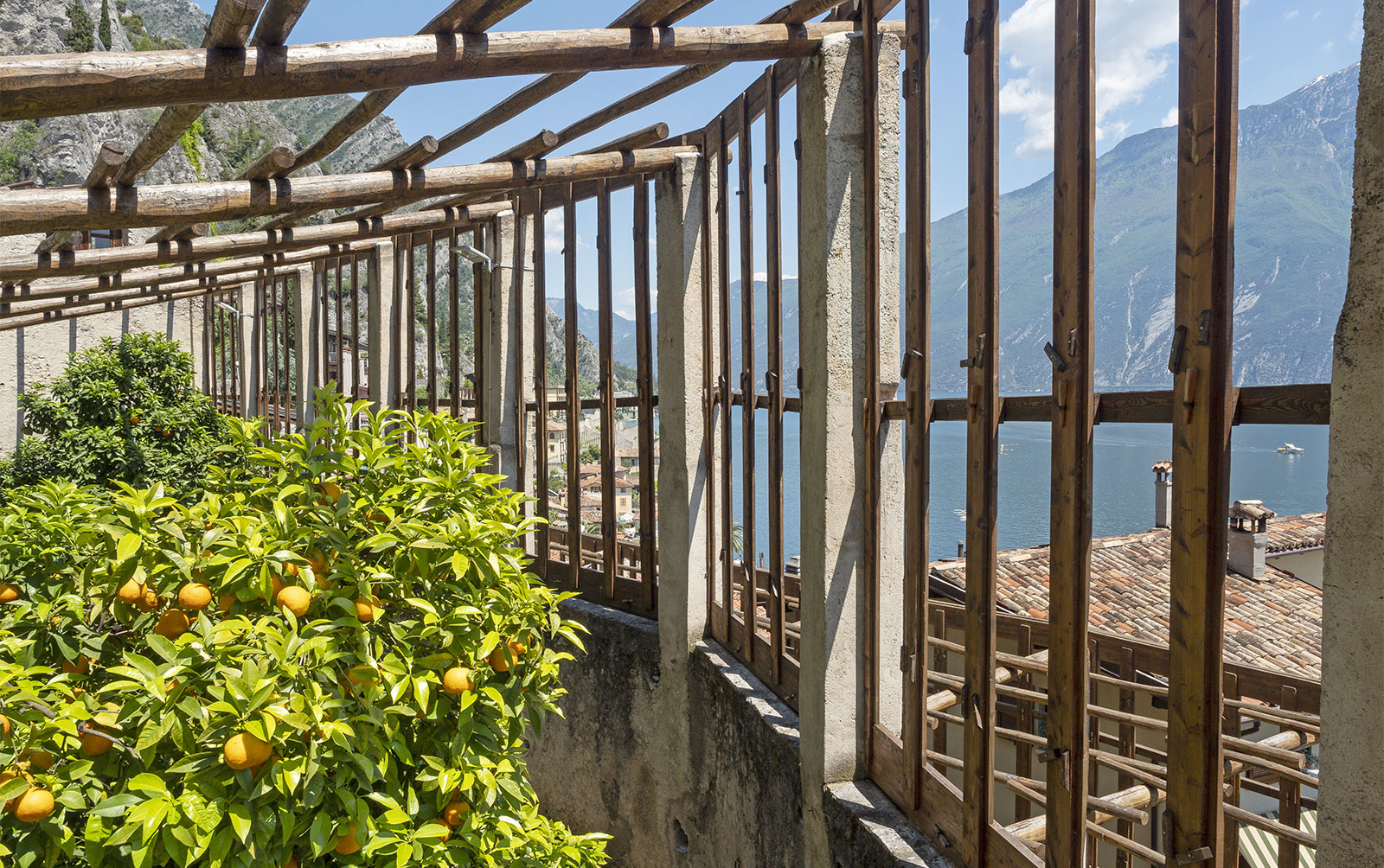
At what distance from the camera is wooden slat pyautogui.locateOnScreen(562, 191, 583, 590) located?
6297 millimetres

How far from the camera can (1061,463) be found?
6.84 ft

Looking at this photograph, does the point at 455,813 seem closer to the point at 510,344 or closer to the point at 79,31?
the point at 510,344

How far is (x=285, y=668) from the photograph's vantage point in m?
1.97

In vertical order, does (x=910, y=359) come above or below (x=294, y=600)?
above

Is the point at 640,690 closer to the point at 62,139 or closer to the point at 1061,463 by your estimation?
the point at 1061,463

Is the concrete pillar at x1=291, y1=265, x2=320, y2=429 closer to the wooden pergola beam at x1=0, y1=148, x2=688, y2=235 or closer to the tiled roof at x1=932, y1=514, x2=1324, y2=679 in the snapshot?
the wooden pergola beam at x1=0, y1=148, x2=688, y2=235

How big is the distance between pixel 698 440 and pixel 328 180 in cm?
246

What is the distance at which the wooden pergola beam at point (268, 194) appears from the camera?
332cm

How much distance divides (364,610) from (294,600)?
0.19 metres

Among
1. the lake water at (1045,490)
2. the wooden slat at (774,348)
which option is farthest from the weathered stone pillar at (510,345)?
the lake water at (1045,490)

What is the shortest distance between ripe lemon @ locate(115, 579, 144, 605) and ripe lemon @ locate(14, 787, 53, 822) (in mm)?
493

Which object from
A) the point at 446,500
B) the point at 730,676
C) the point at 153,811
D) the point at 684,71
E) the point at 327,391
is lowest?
the point at 730,676

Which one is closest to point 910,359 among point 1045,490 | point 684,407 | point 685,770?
point 684,407

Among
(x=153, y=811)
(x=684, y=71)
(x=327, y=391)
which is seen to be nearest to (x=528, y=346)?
(x=684, y=71)
